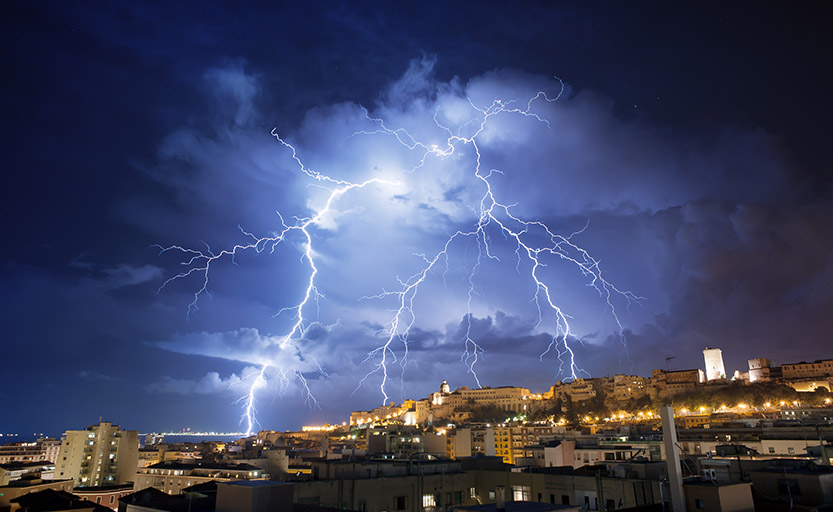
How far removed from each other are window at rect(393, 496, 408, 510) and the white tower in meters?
87.0

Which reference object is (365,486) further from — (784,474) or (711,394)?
(711,394)

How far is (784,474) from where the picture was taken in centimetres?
1240

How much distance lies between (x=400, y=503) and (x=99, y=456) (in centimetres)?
4254

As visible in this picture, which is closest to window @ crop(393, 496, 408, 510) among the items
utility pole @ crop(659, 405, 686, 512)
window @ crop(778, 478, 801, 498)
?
utility pole @ crop(659, 405, 686, 512)

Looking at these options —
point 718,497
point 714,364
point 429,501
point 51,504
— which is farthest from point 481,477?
point 714,364

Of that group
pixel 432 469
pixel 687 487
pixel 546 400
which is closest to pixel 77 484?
pixel 432 469

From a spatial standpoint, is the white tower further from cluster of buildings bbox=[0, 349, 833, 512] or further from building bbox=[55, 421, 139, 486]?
building bbox=[55, 421, 139, 486]

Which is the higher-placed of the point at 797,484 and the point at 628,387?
the point at 628,387

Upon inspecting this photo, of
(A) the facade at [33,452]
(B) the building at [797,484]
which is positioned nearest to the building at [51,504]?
(B) the building at [797,484]

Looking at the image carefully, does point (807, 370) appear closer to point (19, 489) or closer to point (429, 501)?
point (429, 501)

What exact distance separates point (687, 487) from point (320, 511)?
752 cm

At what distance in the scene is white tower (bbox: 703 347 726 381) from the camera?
86875mm

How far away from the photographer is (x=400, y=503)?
16.6 metres

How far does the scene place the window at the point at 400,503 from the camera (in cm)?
1647
